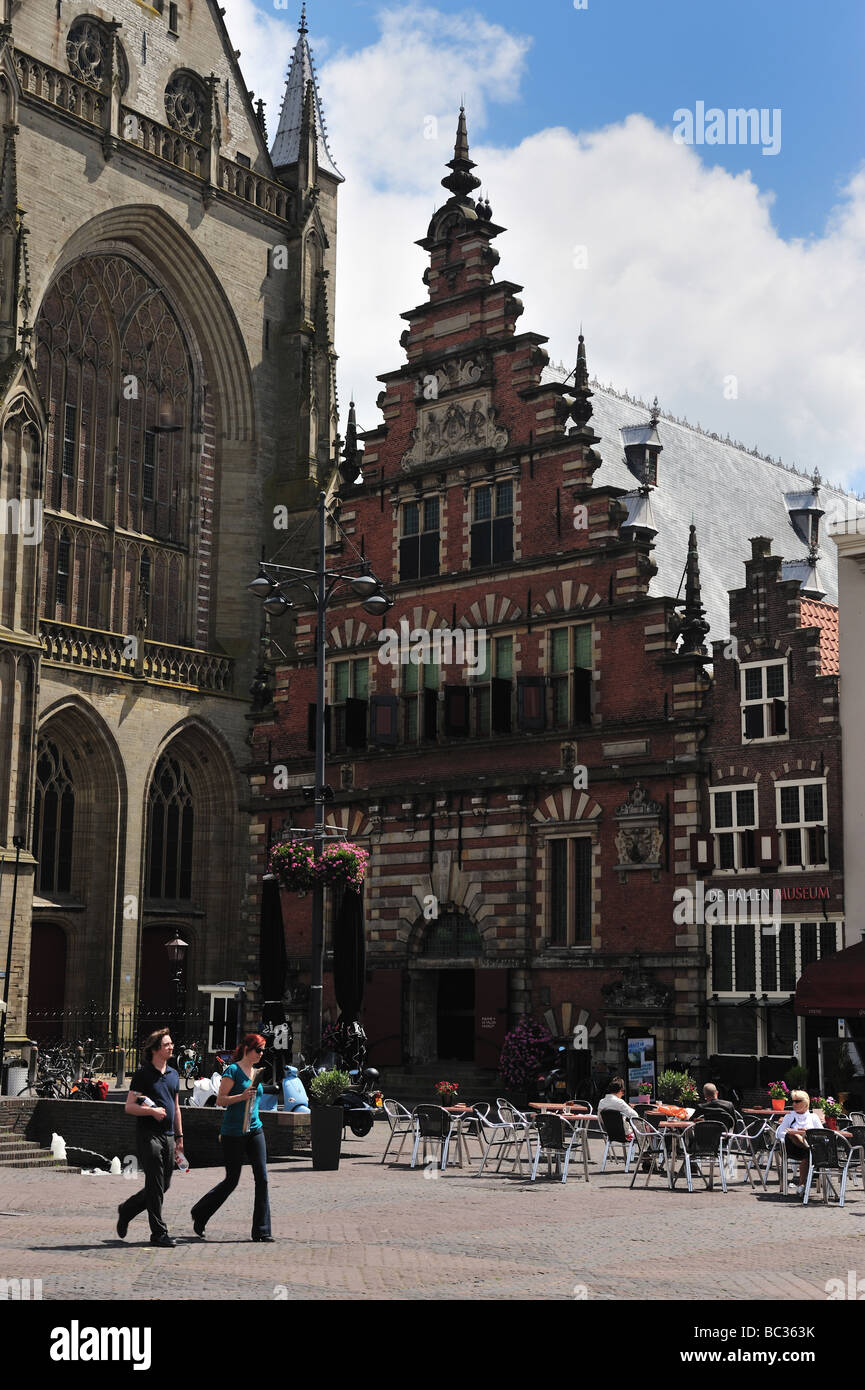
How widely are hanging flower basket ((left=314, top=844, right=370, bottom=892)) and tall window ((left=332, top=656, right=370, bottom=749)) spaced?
12959 millimetres

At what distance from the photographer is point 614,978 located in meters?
32.2

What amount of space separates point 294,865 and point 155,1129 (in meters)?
11.4

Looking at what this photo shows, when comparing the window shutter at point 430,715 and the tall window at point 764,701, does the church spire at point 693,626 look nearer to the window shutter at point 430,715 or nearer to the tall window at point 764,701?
the tall window at point 764,701

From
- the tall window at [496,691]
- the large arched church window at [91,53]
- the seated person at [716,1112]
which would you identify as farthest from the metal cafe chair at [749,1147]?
the large arched church window at [91,53]

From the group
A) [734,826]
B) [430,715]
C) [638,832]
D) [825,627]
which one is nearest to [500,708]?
[430,715]

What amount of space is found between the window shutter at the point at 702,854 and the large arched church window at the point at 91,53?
85.3 feet

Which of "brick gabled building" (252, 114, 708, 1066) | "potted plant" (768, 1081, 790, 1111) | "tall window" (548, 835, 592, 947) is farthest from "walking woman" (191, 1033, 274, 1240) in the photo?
"tall window" (548, 835, 592, 947)

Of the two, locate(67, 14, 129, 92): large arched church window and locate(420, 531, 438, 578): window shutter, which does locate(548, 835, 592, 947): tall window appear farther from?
locate(67, 14, 129, 92): large arched church window

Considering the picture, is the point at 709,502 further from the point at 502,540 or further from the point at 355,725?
the point at 355,725

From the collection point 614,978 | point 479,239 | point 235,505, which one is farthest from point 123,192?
point 614,978

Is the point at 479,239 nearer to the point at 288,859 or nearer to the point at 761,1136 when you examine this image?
the point at 288,859

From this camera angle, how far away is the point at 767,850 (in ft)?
99.7

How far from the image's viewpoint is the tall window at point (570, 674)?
33.8 m

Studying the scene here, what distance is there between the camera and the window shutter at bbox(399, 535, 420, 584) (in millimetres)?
37375
